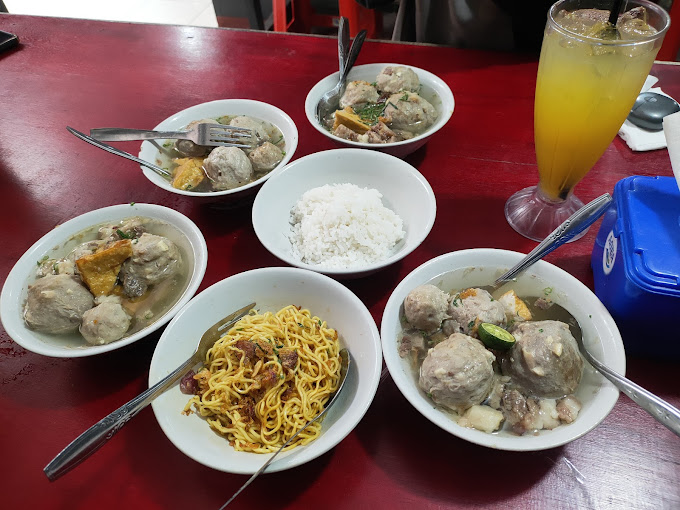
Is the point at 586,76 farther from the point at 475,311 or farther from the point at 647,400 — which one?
the point at 647,400

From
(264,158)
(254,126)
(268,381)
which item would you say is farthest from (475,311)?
(254,126)

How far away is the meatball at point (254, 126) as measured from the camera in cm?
212

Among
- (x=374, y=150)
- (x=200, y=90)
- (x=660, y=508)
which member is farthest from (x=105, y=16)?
(x=660, y=508)

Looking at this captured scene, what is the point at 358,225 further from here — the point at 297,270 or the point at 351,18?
the point at 351,18

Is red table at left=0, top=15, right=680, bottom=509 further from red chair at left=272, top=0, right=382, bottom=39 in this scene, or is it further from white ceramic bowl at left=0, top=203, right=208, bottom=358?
red chair at left=272, top=0, right=382, bottom=39

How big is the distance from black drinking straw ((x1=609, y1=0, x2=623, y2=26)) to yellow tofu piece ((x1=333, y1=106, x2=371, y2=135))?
107cm

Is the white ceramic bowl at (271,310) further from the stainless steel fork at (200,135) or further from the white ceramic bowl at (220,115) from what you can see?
the stainless steel fork at (200,135)

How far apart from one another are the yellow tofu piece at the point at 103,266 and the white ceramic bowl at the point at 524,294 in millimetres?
943

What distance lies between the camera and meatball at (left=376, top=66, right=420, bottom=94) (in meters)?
2.33

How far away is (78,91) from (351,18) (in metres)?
2.02

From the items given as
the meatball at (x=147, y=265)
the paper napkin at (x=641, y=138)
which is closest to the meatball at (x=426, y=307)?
the meatball at (x=147, y=265)

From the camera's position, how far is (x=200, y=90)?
2.76 metres

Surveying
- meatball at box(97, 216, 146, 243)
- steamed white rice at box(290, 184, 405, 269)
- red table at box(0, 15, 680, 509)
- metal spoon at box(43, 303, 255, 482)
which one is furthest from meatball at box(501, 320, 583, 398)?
meatball at box(97, 216, 146, 243)

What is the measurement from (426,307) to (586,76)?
0.87m
